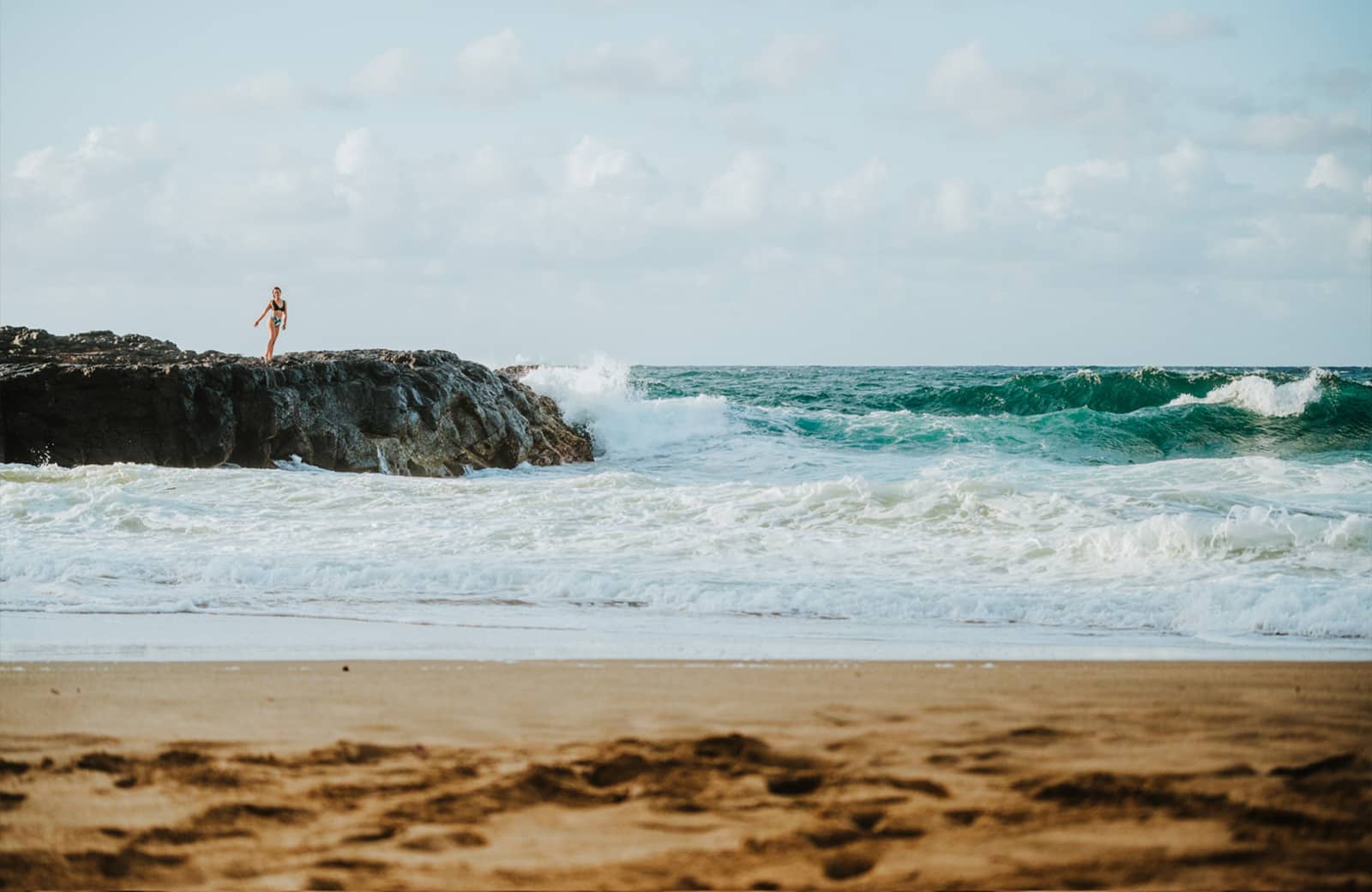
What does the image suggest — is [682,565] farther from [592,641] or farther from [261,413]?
[261,413]

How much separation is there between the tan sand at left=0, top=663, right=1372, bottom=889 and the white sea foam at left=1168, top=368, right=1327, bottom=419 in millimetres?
20539

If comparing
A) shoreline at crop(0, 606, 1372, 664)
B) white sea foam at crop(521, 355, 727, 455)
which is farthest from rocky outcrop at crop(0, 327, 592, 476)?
shoreline at crop(0, 606, 1372, 664)

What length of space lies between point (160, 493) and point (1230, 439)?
1905 cm

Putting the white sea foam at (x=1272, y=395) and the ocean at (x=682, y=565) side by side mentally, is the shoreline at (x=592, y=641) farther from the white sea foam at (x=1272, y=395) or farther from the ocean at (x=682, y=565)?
the white sea foam at (x=1272, y=395)

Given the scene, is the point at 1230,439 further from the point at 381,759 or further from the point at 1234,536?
the point at 381,759

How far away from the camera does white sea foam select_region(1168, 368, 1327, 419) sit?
22016 mm

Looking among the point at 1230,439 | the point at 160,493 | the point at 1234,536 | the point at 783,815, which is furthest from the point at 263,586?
the point at 1230,439

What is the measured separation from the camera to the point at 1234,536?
7711 mm

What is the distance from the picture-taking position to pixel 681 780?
2.97 meters

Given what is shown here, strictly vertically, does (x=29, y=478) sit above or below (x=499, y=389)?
below

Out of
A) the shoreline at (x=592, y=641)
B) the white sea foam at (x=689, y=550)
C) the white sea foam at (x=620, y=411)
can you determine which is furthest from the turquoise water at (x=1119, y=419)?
the shoreline at (x=592, y=641)

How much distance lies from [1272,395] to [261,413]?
20536 mm

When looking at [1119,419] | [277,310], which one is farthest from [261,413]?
[1119,419]

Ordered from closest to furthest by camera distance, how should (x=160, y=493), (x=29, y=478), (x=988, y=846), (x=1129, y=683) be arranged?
(x=988, y=846) → (x=1129, y=683) → (x=160, y=493) → (x=29, y=478)
